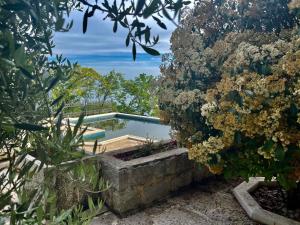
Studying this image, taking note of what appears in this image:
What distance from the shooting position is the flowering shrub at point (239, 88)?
98.9 inches

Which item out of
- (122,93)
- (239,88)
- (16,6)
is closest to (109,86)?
(122,93)

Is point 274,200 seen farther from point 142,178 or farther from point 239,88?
point 239,88

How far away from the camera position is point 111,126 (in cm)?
995

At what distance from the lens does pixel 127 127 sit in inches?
384

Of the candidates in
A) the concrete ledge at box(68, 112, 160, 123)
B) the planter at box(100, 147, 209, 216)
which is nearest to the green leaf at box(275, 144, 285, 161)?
the planter at box(100, 147, 209, 216)

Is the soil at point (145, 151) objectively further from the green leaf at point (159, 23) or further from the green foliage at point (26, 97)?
the green leaf at point (159, 23)

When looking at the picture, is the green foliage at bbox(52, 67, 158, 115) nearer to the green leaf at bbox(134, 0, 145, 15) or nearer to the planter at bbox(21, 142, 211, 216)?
the planter at bbox(21, 142, 211, 216)

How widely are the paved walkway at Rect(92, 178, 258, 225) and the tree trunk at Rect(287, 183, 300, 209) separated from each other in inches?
20.6

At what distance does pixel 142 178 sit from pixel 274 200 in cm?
178

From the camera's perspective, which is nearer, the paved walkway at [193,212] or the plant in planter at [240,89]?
the plant in planter at [240,89]

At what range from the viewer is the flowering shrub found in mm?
2512

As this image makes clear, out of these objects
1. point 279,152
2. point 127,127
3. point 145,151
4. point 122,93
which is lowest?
point 127,127

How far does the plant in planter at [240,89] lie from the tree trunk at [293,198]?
1cm

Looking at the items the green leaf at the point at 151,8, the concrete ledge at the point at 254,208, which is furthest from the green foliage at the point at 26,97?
the concrete ledge at the point at 254,208
